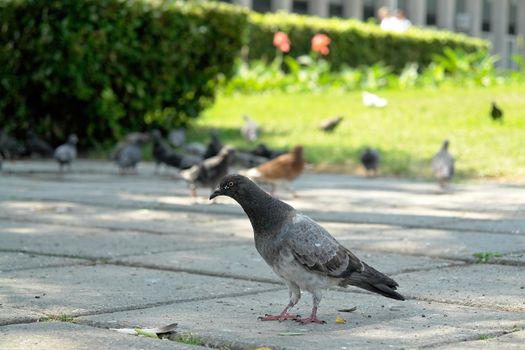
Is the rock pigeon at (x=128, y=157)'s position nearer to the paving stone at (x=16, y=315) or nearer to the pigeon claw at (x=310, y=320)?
the paving stone at (x=16, y=315)

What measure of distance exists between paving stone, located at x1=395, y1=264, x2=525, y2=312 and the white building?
41.2 metres

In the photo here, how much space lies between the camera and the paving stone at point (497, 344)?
166 inches

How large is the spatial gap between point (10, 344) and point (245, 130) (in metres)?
11.7

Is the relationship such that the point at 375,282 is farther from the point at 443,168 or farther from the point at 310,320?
the point at 443,168

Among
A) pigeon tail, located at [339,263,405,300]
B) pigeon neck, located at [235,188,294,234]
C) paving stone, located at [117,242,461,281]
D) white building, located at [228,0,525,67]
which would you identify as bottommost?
paving stone, located at [117,242,461,281]

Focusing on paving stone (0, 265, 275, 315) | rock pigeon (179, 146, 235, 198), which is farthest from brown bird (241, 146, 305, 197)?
paving stone (0, 265, 275, 315)

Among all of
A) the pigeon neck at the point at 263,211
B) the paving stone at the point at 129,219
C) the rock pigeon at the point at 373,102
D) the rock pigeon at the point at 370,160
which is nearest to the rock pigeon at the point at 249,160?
the rock pigeon at the point at 370,160

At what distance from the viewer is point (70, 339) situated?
14.4ft

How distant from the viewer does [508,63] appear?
53.9m

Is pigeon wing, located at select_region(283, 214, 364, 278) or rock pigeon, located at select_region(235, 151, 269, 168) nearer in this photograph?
pigeon wing, located at select_region(283, 214, 364, 278)

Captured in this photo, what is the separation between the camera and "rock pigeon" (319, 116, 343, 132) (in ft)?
53.1

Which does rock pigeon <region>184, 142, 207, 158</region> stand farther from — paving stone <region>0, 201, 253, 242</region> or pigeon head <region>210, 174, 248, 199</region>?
pigeon head <region>210, 174, 248, 199</region>

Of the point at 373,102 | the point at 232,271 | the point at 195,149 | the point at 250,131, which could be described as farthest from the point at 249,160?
the point at 232,271

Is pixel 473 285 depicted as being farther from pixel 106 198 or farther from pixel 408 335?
pixel 106 198
